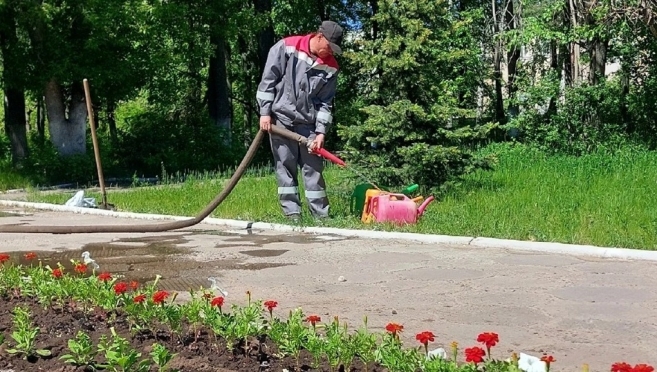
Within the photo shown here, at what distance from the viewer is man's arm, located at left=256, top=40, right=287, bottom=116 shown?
8.35 m

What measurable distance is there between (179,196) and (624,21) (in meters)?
11.5

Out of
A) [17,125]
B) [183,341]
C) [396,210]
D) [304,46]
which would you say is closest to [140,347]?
[183,341]

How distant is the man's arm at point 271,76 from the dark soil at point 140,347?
4.47m

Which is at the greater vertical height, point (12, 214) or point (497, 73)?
point (497, 73)

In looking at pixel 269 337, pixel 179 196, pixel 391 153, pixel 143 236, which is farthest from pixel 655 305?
pixel 179 196

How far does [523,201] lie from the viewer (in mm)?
9594

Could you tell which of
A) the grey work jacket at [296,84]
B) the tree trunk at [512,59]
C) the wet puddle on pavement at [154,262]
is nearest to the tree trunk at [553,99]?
the tree trunk at [512,59]

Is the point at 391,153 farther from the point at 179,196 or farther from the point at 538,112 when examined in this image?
the point at 538,112

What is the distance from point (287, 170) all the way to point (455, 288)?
3702mm

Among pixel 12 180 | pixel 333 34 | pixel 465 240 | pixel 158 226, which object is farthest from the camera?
pixel 12 180

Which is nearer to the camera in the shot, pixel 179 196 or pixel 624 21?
pixel 179 196

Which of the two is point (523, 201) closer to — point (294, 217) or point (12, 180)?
point (294, 217)

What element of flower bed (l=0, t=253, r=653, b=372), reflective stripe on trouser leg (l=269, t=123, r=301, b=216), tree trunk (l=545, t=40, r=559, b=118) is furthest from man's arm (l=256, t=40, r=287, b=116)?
tree trunk (l=545, t=40, r=559, b=118)

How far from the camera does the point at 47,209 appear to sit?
11531 mm
